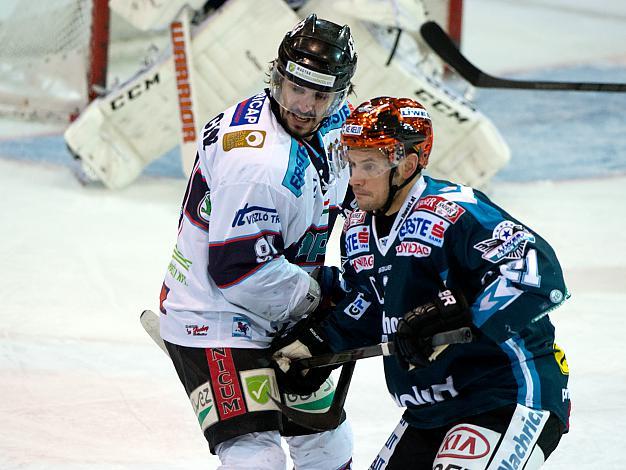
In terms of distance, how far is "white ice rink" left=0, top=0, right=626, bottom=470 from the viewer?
9.60ft

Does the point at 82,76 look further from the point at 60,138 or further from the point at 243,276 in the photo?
the point at 243,276

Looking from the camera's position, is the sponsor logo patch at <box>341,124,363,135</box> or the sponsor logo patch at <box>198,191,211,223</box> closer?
→ the sponsor logo patch at <box>341,124,363,135</box>

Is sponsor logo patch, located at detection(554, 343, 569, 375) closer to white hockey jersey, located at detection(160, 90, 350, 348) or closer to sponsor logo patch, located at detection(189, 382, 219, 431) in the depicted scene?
white hockey jersey, located at detection(160, 90, 350, 348)

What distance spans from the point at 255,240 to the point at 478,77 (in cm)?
204

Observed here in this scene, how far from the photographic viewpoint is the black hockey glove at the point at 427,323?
1.83m

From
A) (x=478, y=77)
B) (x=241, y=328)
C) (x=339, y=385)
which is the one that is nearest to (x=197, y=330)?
(x=241, y=328)

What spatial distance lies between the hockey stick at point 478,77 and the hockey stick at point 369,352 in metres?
1.73

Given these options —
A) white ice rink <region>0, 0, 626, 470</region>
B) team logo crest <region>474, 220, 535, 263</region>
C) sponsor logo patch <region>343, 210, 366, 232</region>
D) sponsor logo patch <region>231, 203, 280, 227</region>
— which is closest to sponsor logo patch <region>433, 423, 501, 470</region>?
team logo crest <region>474, 220, 535, 263</region>

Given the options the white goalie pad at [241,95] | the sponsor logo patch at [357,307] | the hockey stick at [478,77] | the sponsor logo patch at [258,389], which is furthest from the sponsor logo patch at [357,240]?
the white goalie pad at [241,95]

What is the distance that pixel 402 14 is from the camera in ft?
15.8

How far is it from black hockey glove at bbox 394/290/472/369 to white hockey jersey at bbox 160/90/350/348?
0.34 meters

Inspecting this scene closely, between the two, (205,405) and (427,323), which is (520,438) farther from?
(205,405)

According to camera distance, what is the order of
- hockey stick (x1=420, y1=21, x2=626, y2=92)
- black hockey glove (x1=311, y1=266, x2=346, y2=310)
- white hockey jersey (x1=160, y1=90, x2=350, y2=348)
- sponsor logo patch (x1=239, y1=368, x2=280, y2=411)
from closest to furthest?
white hockey jersey (x1=160, y1=90, x2=350, y2=348) < sponsor logo patch (x1=239, y1=368, x2=280, y2=411) < black hockey glove (x1=311, y1=266, x2=346, y2=310) < hockey stick (x1=420, y1=21, x2=626, y2=92)

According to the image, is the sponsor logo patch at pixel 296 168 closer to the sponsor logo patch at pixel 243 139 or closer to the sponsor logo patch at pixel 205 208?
the sponsor logo patch at pixel 243 139
